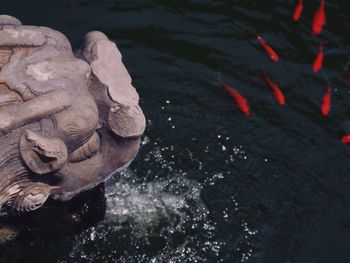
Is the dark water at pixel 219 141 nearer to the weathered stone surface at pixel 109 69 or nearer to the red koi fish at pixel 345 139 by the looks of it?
the red koi fish at pixel 345 139

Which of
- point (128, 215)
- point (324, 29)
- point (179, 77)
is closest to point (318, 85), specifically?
point (324, 29)

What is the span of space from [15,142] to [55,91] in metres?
0.43

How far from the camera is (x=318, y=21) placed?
269 inches

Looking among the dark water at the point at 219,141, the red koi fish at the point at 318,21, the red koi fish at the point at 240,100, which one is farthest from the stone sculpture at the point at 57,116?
the red koi fish at the point at 318,21

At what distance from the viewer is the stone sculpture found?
342 cm

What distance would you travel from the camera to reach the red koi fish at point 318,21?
680 centimetres

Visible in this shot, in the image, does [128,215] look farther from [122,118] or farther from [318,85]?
[318,85]

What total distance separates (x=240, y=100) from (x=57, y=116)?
9.47ft

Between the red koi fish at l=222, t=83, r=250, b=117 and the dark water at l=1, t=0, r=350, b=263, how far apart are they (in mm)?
101

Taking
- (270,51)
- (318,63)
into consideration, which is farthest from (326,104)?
(270,51)

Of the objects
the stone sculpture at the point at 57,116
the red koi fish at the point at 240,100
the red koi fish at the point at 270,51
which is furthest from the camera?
the red koi fish at the point at 270,51

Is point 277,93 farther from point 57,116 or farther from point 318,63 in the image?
point 57,116

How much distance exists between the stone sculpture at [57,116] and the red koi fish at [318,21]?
3477 mm

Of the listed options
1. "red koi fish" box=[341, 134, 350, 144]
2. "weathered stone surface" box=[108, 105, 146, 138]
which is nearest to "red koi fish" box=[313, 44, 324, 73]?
"red koi fish" box=[341, 134, 350, 144]
